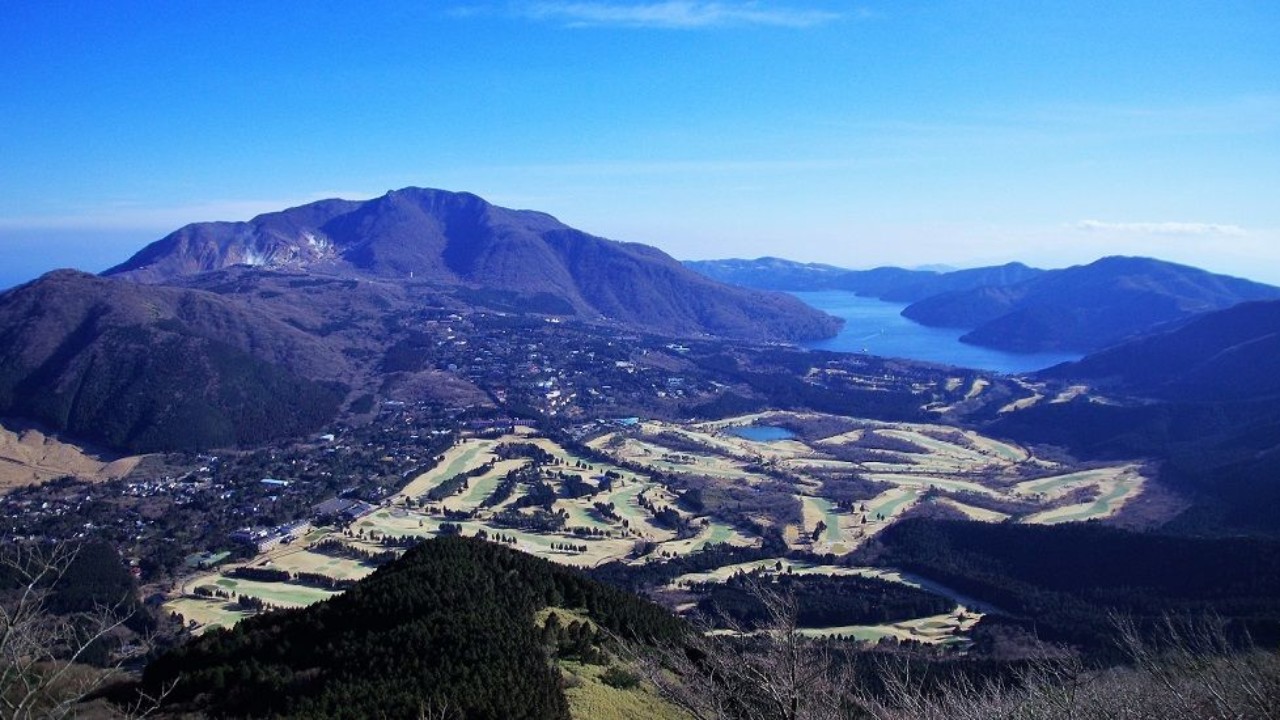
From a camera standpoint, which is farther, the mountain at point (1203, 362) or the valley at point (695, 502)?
the mountain at point (1203, 362)

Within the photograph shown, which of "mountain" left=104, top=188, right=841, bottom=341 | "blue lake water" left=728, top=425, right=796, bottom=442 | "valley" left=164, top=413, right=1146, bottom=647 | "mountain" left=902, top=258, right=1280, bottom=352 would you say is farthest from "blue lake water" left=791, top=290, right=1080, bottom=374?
"valley" left=164, top=413, right=1146, bottom=647

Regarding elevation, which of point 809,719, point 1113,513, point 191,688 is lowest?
point 1113,513

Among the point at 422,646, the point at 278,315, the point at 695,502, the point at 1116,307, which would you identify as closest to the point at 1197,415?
the point at 695,502

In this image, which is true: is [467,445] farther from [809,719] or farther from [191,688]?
[809,719]

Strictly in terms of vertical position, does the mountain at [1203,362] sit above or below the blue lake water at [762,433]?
above

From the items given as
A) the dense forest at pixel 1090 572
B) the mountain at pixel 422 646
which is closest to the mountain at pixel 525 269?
the dense forest at pixel 1090 572

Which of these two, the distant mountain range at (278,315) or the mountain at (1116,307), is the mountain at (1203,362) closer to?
the mountain at (1116,307)

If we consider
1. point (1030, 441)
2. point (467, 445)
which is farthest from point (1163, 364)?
point (467, 445)
